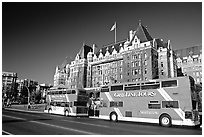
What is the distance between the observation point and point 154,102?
54.4 feet

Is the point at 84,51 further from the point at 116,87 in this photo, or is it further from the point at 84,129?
the point at 84,129

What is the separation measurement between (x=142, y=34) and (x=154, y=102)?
4565 centimetres

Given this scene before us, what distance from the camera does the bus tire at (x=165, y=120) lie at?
15.4 metres

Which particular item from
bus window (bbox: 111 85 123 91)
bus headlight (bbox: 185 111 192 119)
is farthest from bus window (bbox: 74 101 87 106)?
bus headlight (bbox: 185 111 192 119)

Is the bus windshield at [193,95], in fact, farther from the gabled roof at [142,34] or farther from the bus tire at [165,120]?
the gabled roof at [142,34]

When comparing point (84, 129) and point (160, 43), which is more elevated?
point (160, 43)

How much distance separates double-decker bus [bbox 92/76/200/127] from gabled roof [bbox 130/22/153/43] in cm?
4120

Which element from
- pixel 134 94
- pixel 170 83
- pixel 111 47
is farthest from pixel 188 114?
pixel 111 47

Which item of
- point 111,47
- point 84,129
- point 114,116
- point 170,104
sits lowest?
point 114,116

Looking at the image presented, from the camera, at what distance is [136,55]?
187 feet

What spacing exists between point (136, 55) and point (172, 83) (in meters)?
41.8

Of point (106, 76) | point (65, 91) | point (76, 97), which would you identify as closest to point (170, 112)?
point (76, 97)

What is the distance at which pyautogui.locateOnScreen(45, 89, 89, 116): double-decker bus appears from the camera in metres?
25.6

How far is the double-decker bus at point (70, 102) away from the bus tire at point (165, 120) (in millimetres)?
12807
